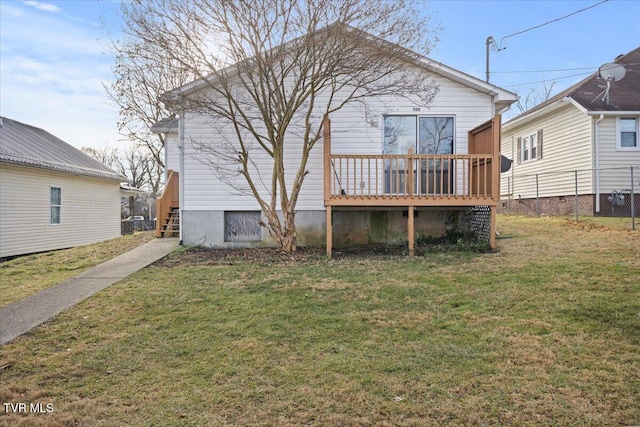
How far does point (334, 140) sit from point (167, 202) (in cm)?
540

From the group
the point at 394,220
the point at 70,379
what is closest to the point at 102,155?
the point at 394,220

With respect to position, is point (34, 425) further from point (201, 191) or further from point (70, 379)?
point (201, 191)

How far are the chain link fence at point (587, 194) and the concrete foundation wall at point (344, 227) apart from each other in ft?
16.2

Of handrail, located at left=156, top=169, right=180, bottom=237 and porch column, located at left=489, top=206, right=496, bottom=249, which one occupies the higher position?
handrail, located at left=156, top=169, right=180, bottom=237

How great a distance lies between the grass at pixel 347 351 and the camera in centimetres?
288

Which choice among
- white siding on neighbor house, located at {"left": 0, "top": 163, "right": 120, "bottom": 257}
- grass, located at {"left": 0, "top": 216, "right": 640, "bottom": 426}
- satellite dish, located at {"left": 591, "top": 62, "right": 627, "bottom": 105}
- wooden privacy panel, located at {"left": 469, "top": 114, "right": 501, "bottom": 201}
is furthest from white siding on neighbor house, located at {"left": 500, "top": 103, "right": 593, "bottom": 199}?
white siding on neighbor house, located at {"left": 0, "top": 163, "right": 120, "bottom": 257}

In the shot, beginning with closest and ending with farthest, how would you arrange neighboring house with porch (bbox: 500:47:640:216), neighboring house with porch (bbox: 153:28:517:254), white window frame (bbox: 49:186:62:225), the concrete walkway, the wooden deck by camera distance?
the concrete walkway < the wooden deck < neighboring house with porch (bbox: 153:28:517:254) < neighboring house with porch (bbox: 500:47:640:216) < white window frame (bbox: 49:186:62:225)

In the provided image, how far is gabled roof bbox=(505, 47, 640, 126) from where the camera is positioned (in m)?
12.8

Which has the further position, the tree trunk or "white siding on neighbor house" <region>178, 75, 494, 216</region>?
"white siding on neighbor house" <region>178, 75, 494, 216</region>

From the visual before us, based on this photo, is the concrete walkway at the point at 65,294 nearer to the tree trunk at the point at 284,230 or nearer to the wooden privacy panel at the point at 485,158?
the tree trunk at the point at 284,230

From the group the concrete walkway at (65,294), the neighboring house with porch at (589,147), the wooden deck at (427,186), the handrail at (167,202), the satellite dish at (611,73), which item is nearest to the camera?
the concrete walkway at (65,294)

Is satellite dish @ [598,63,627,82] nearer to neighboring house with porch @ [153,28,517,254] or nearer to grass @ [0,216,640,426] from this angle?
neighboring house with porch @ [153,28,517,254]

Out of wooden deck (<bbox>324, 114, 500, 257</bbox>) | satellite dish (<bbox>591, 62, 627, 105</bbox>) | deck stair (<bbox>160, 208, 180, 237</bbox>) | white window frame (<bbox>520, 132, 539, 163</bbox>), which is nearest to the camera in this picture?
wooden deck (<bbox>324, 114, 500, 257</bbox>)

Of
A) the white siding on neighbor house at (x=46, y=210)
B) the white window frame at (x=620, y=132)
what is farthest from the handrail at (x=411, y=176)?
the white siding on neighbor house at (x=46, y=210)
